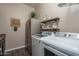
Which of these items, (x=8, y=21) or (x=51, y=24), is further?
(x=51, y=24)

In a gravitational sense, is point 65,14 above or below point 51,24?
above

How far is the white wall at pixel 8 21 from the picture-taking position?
3.22ft

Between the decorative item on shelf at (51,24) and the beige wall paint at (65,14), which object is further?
the decorative item on shelf at (51,24)

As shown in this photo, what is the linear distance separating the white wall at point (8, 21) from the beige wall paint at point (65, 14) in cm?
18

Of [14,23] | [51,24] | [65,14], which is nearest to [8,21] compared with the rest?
[14,23]

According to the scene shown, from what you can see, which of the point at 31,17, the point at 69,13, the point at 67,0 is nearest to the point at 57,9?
the point at 69,13

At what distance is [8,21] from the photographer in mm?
1016

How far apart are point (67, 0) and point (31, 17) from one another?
1.72 ft

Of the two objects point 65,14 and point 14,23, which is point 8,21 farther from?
point 65,14

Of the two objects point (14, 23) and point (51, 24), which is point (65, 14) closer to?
point (51, 24)

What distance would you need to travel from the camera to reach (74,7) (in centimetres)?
92

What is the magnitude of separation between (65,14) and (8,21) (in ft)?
2.31

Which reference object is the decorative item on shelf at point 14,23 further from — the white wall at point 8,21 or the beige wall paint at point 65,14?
the beige wall paint at point 65,14

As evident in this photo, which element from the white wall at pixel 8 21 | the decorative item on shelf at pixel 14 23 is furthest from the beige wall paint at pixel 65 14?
the decorative item on shelf at pixel 14 23
